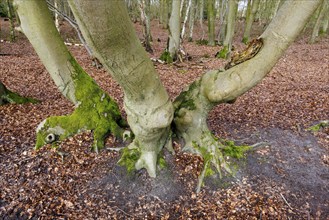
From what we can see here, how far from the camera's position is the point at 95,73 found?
862cm

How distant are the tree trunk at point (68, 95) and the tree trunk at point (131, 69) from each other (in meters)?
0.72

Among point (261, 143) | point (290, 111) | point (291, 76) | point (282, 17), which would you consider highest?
point (282, 17)

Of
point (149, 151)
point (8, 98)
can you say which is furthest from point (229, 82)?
point (8, 98)

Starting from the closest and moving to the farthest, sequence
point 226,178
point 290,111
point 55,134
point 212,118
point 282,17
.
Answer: point 282,17, point 226,178, point 55,134, point 212,118, point 290,111

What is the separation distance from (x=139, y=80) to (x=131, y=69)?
22cm

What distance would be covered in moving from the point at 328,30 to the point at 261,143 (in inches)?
938

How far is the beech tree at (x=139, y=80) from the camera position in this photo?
1859mm

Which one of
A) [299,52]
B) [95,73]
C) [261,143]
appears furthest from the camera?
[299,52]

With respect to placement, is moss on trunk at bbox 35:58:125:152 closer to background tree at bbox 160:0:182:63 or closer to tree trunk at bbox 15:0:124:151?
tree trunk at bbox 15:0:124:151

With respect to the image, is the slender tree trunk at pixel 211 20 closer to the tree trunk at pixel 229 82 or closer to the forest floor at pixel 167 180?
the forest floor at pixel 167 180

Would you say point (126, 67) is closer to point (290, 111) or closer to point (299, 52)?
point (290, 111)

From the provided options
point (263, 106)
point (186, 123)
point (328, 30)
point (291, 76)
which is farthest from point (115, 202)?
point (328, 30)

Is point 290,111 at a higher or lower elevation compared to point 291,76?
higher

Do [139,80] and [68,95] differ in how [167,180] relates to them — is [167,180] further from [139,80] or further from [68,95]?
[68,95]
